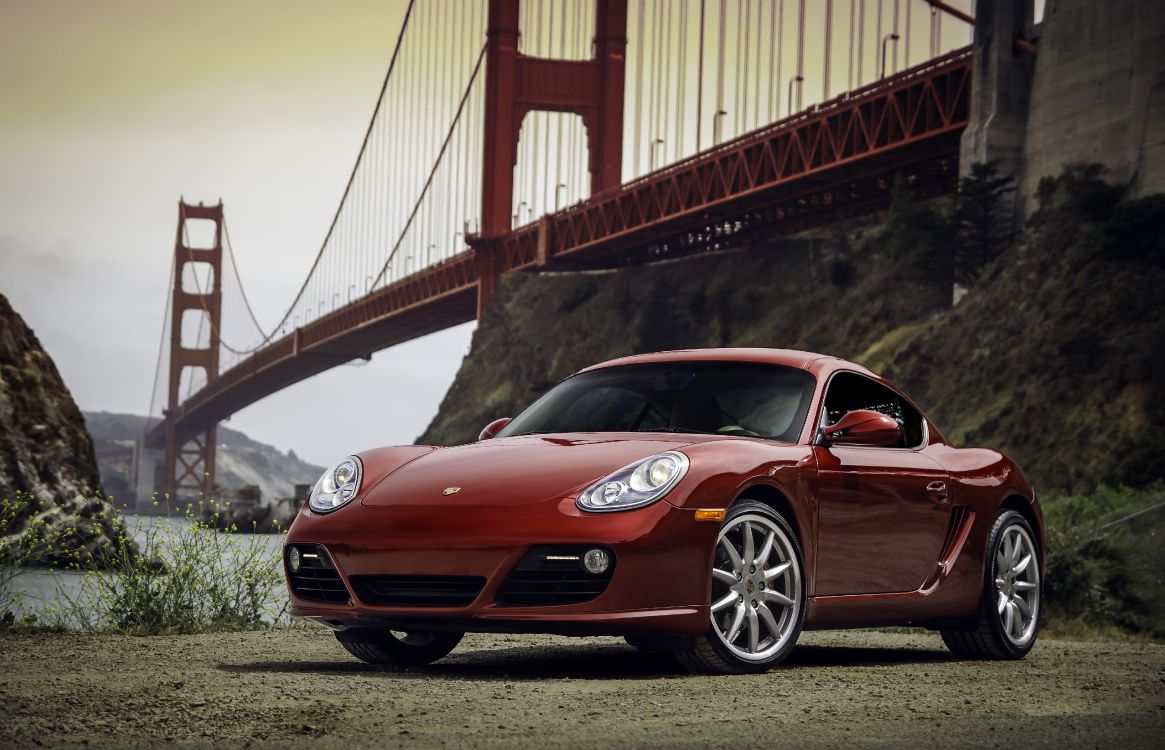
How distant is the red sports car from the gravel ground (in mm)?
202

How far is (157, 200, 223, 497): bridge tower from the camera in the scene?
253 ft

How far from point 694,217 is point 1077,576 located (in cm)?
3325

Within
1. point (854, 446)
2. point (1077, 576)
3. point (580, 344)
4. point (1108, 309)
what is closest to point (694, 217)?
point (580, 344)

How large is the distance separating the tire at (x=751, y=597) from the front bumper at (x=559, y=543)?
127 mm

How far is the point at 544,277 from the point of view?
5791 centimetres

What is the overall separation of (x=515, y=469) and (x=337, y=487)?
2.47ft

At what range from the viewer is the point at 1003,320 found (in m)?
30.7

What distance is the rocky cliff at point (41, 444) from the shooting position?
12.3m

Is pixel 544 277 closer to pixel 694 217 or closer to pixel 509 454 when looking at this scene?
pixel 694 217

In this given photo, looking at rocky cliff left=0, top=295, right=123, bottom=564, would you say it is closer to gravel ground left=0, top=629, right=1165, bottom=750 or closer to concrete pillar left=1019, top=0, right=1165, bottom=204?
gravel ground left=0, top=629, right=1165, bottom=750

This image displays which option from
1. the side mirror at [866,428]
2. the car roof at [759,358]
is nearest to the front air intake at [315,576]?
the car roof at [759,358]

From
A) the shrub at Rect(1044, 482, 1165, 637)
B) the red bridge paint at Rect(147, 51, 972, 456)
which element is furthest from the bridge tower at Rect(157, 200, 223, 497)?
the shrub at Rect(1044, 482, 1165, 637)

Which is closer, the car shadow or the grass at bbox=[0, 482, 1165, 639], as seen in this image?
the car shadow

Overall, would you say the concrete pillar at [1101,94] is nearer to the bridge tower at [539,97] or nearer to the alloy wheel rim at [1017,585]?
the alloy wheel rim at [1017,585]
